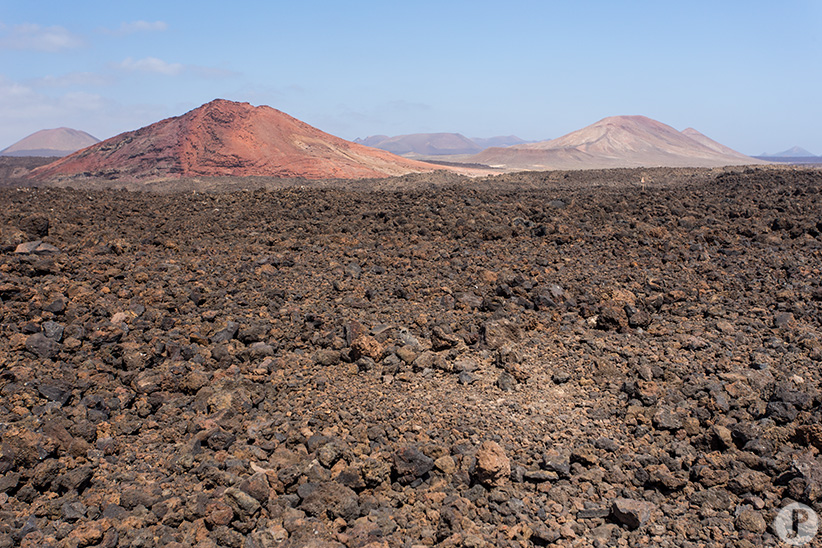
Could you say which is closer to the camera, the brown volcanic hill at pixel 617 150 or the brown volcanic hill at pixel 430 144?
the brown volcanic hill at pixel 617 150

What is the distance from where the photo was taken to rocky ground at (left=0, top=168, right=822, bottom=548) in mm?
3250

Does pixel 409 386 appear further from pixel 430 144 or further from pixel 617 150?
pixel 430 144

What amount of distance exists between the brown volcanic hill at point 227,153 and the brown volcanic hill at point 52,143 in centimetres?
11871

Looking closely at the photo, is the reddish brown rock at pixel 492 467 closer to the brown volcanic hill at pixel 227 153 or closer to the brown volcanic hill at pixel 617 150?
the brown volcanic hill at pixel 227 153

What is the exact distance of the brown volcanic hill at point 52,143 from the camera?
451 feet

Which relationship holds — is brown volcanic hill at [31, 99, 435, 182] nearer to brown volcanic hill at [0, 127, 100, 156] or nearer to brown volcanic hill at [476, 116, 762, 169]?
brown volcanic hill at [476, 116, 762, 169]

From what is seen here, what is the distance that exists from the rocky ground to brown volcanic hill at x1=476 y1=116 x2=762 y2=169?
60253 mm

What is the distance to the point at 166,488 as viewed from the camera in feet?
11.3

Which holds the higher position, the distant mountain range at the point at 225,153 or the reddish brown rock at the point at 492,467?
the distant mountain range at the point at 225,153

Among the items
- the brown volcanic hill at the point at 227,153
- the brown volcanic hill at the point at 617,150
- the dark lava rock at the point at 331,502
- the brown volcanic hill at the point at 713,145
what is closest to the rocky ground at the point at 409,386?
the dark lava rock at the point at 331,502

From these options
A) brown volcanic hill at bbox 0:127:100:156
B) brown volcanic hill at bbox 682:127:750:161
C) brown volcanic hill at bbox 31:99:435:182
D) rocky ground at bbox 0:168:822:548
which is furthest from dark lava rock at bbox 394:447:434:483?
brown volcanic hill at bbox 0:127:100:156

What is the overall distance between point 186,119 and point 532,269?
3817cm

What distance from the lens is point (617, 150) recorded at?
86.9 metres

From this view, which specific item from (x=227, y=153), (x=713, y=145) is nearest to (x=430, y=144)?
(x=713, y=145)
